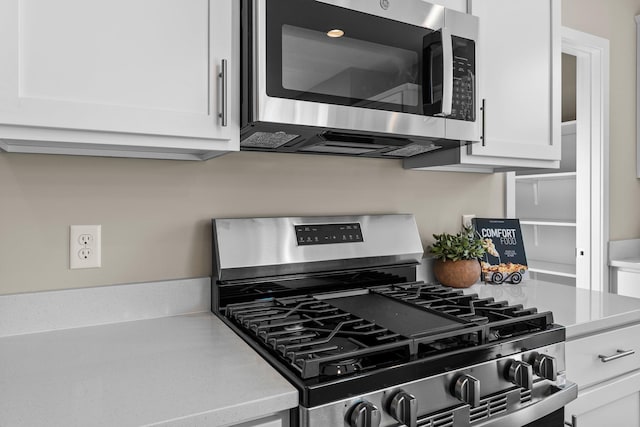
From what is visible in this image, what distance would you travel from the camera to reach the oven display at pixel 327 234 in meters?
1.48

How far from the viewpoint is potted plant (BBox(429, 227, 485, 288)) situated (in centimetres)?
168

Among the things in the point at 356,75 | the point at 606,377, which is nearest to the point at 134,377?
the point at 356,75

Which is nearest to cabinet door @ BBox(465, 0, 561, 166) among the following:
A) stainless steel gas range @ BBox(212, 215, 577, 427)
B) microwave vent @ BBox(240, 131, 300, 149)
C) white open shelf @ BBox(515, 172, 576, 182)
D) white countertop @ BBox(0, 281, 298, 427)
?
stainless steel gas range @ BBox(212, 215, 577, 427)

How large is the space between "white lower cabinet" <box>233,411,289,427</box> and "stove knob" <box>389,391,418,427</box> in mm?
207

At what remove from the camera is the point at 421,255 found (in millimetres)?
1694

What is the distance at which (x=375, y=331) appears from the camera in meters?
1.03

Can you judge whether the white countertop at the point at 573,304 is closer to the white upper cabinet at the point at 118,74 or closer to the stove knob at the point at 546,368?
the stove knob at the point at 546,368

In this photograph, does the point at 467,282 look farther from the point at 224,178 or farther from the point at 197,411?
the point at 197,411

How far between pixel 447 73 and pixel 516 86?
442mm

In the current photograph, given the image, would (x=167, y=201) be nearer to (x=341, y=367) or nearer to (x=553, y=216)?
(x=341, y=367)

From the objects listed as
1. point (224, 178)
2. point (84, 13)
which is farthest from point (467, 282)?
point (84, 13)

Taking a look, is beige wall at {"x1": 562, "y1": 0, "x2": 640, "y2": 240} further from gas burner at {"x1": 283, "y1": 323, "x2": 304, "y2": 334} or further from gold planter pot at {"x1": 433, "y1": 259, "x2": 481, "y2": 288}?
gas burner at {"x1": 283, "y1": 323, "x2": 304, "y2": 334}

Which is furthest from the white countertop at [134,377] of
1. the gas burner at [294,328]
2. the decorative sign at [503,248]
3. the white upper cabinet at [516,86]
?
the decorative sign at [503,248]

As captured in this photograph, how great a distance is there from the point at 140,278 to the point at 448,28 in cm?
121
